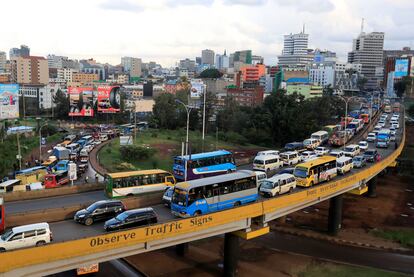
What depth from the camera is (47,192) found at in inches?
1128

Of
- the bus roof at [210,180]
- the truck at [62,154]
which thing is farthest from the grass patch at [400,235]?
the truck at [62,154]

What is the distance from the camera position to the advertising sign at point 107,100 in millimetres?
82062

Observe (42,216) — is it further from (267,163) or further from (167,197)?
(267,163)

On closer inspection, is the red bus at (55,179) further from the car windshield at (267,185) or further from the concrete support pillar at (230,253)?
the car windshield at (267,185)

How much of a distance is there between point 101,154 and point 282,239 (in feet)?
97.8

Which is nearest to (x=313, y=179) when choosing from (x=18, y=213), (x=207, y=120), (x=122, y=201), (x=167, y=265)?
(x=167, y=265)

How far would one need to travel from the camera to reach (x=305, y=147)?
2170 inches

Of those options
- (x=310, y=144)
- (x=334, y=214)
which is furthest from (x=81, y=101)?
(x=334, y=214)

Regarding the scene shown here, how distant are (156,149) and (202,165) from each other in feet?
87.9

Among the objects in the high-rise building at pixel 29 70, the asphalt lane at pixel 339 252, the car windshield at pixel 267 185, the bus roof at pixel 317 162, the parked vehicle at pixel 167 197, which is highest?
the high-rise building at pixel 29 70

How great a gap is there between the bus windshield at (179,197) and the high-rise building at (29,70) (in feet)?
546

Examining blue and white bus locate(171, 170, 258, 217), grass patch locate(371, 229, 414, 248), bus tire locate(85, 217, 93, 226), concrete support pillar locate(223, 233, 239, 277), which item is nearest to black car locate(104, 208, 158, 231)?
bus tire locate(85, 217, 93, 226)

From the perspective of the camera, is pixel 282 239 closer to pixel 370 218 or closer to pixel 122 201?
pixel 370 218

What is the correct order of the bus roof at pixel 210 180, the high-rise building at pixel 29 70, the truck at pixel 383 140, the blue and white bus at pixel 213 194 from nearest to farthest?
the blue and white bus at pixel 213 194 → the bus roof at pixel 210 180 → the truck at pixel 383 140 → the high-rise building at pixel 29 70
